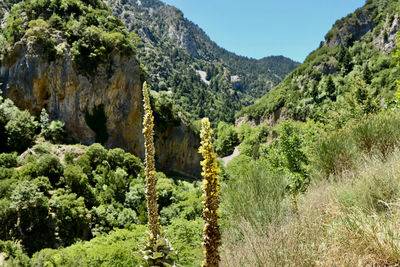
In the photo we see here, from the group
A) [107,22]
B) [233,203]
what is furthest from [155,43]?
[233,203]

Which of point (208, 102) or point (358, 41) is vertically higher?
point (358, 41)

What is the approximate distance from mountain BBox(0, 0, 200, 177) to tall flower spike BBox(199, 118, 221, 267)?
31.6 metres

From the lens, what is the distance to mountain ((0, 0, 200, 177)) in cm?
2878

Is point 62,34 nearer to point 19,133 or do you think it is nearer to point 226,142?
point 19,133

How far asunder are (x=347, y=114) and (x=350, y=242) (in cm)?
1676

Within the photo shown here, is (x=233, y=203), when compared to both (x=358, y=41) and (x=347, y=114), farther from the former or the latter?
(x=358, y=41)

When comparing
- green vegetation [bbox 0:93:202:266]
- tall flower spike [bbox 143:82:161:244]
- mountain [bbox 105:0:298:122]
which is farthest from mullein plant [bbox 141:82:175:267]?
mountain [bbox 105:0:298:122]

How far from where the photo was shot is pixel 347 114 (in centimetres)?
1689

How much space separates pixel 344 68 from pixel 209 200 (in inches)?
3042

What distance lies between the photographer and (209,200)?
1967 millimetres

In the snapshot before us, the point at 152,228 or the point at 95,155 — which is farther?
the point at 95,155

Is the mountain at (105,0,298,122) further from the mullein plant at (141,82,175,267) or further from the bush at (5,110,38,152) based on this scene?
the mullein plant at (141,82,175,267)

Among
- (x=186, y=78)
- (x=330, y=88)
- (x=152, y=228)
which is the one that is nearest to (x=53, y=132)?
(x=152, y=228)

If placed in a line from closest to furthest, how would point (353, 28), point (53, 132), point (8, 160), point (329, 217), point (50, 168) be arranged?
1. point (329, 217)
2. point (50, 168)
3. point (8, 160)
4. point (53, 132)
5. point (353, 28)
